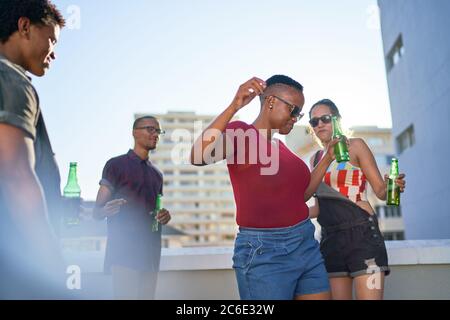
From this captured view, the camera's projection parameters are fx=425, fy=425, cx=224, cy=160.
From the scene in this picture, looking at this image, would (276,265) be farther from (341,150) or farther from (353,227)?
(341,150)

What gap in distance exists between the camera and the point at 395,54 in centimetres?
1891

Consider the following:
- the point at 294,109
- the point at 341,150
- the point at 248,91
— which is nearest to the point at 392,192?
the point at 341,150

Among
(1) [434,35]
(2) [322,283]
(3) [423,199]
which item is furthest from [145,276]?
(3) [423,199]

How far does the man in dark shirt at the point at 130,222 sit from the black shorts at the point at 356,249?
120 centimetres

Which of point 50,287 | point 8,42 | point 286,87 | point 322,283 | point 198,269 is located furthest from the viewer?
point 198,269

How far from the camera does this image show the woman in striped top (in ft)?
8.47

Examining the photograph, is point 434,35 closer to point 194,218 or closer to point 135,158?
point 135,158

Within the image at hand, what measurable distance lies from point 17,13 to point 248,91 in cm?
104

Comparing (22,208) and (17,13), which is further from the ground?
(17,13)

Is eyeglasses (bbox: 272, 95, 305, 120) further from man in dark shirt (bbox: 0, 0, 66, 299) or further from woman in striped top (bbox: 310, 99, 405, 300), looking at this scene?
man in dark shirt (bbox: 0, 0, 66, 299)

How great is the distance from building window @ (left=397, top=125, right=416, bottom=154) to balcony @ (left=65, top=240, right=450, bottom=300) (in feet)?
47.2

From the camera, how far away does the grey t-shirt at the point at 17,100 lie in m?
1.34

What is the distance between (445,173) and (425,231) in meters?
3.17

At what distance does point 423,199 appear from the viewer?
50.5ft
